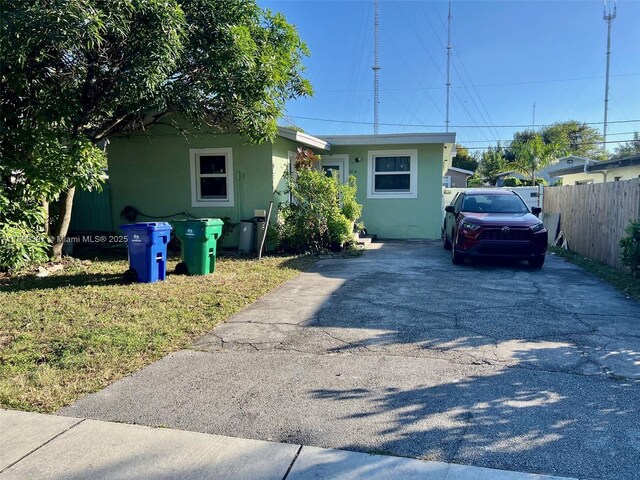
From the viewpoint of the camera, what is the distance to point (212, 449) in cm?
298

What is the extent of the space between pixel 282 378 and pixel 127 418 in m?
1.31

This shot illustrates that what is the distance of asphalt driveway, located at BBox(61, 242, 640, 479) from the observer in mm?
3012

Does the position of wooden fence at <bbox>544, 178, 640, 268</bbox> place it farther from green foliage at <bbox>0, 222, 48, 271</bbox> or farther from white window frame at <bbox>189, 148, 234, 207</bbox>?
green foliage at <bbox>0, 222, 48, 271</bbox>

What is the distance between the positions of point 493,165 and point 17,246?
4629 centimetres

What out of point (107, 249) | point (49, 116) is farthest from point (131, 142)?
point (49, 116)

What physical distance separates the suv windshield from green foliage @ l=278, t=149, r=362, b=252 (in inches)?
119

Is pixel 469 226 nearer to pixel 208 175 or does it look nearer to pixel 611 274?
pixel 611 274

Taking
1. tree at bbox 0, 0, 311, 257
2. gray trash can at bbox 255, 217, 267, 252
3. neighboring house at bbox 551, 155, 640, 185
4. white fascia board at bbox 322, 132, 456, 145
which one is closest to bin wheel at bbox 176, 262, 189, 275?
tree at bbox 0, 0, 311, 257

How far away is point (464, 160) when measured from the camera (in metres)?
58.4

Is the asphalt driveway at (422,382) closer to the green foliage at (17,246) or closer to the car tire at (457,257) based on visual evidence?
the car tire at (457,257)

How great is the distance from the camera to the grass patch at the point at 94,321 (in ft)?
13.1

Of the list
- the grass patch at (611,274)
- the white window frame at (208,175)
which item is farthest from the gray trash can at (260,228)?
the grass patch at (611,274)

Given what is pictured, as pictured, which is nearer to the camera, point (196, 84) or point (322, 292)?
point (322, 292)

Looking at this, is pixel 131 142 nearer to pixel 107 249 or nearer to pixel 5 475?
pixel 107 249
